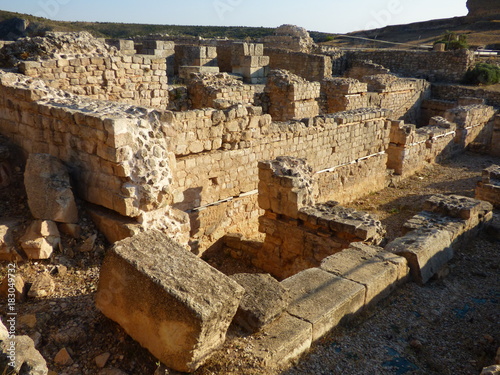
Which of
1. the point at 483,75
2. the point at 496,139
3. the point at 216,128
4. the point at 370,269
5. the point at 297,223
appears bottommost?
the point at 297,223

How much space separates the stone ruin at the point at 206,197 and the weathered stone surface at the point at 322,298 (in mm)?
20

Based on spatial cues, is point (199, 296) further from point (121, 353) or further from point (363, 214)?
point (363, 214)

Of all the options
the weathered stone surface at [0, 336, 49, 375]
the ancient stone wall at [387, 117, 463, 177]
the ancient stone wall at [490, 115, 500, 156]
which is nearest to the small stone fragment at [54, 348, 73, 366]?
the weathered stone surface at [0, 336, 49, 375]

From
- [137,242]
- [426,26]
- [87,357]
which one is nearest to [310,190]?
[137,242]

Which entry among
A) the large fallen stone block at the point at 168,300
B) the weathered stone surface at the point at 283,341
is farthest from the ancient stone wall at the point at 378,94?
the large fallen stone block at the point at 168,300

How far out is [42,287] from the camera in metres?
4.20

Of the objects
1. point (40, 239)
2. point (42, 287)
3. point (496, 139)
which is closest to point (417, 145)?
point (496, 139)

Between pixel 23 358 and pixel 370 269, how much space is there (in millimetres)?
3559

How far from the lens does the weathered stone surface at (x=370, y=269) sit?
4.60 metres

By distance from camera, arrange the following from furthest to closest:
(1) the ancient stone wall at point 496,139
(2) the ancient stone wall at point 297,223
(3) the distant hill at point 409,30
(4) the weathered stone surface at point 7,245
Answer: (3) the distant hill at point 409,30 → (1) the ancient stone wall at point 496,139 → (2) the ancient stone wall at point 297,223 → (4) the weathered stone surface at point 7,245

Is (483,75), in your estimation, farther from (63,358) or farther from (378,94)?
(63,358)

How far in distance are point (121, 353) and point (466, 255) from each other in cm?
496

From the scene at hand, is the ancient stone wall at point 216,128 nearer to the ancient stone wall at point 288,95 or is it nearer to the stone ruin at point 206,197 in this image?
the stone ruin at point 206,197

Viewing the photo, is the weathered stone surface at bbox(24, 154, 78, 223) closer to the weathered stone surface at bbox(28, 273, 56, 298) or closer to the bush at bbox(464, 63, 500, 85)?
the weathered stone surface at bbox(28, 273, 56, 298)
